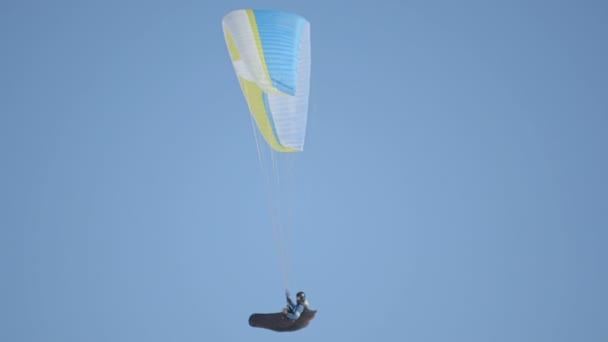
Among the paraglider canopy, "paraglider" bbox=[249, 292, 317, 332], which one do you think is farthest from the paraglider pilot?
the paraglider canopy

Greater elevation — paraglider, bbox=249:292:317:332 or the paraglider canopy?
the paraglider canopy

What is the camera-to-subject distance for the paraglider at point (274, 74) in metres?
25.1

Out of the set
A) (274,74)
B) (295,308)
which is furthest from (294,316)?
(274,74)

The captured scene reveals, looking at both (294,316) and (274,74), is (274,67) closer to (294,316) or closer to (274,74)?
(274,74)

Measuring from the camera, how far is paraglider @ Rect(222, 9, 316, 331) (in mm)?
25062

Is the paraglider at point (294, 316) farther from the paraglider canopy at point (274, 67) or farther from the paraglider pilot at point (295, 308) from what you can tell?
the paraglider canopy at point (274, 67)

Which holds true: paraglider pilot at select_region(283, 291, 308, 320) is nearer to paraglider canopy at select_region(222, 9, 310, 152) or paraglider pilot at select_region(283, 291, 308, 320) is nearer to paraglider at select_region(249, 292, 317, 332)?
paraglider at select_region(249, 292, 317, 332)

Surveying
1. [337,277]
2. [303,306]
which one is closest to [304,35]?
[303,306]

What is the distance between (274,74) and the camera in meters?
25.1

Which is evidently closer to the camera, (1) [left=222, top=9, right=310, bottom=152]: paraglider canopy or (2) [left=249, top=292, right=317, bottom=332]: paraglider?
(2) [left=249, top=292, right=317, bottom=332]: paraglider

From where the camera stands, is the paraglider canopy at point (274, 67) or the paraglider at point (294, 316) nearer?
the paraglider at point (294, 316)

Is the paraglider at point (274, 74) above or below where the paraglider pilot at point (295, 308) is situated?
above

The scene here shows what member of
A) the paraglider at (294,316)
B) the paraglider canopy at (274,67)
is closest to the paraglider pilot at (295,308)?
the paraglider at (294,316)

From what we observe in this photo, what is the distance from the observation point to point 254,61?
25.3 meters
